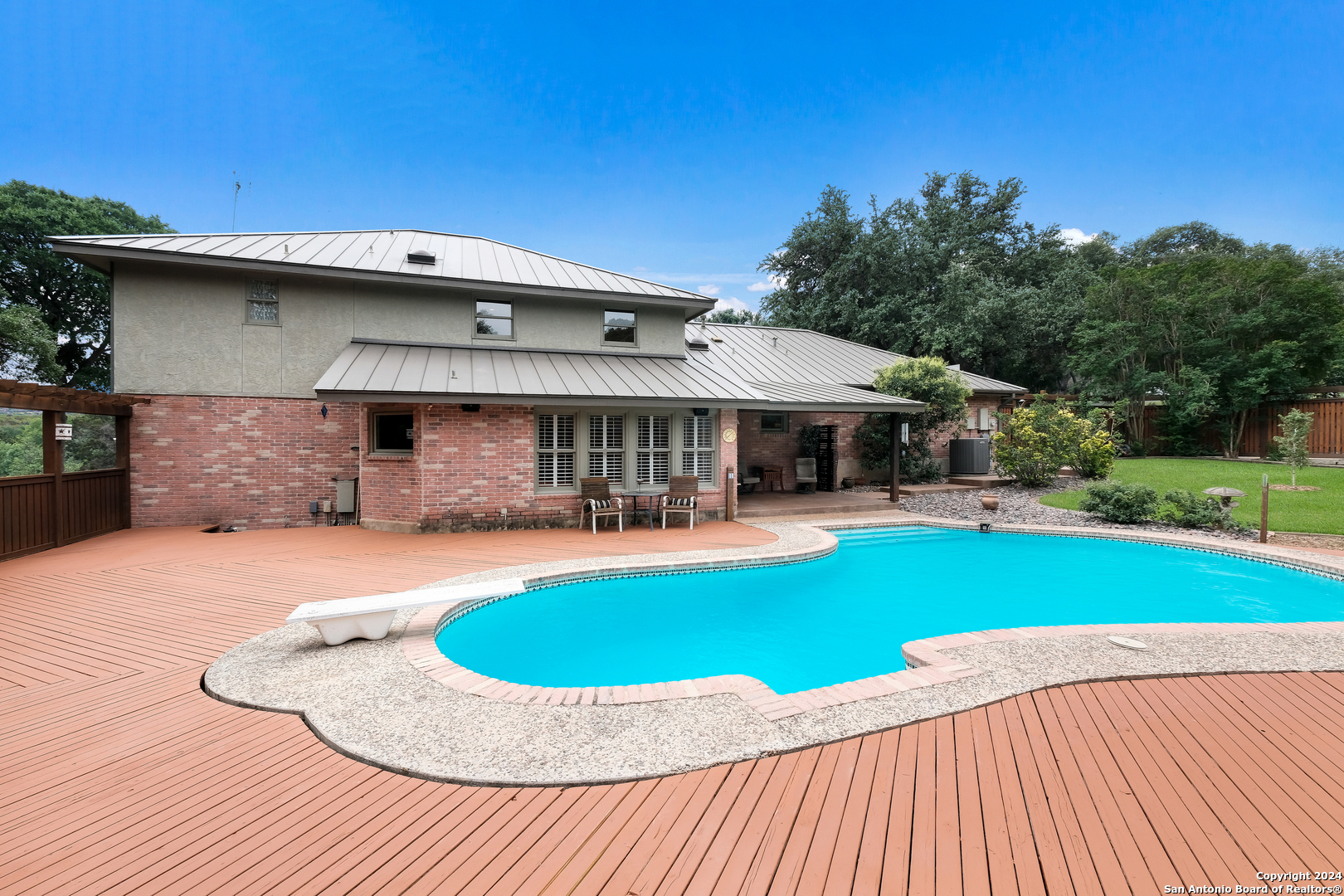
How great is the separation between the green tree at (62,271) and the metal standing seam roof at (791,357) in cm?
2078

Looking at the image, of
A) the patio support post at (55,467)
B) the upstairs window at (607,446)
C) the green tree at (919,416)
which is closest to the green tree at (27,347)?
the patio support post at (55,467)

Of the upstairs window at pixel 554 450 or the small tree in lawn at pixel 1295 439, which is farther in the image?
the small tree in lawn at pixel 1295 439

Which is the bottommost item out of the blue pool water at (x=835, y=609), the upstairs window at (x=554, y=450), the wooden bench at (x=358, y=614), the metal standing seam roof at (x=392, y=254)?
the blue pool water at (x=835, y=609)

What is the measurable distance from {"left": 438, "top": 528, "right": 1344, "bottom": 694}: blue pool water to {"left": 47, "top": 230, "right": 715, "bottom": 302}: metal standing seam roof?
7.16 metres

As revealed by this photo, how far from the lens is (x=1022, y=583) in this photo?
26.7 ft

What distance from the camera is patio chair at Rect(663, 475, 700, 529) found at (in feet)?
35.5

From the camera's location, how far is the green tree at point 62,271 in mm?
19609

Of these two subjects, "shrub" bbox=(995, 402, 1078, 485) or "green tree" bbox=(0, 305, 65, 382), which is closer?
"shrub" bbox=(995, 402, 1078, 485)

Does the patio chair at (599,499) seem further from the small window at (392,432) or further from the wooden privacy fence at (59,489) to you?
Result: the wooden privacy fence at (59,489)

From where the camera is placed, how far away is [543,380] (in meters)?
10.4

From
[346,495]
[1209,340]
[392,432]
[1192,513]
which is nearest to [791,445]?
[1192,513]

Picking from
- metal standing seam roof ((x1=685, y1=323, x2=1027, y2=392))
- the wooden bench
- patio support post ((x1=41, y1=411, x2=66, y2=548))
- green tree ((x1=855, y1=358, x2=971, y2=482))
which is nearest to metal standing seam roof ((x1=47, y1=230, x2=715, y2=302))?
patio support post ((x1=41, y1=411, x2=66, y2=548))

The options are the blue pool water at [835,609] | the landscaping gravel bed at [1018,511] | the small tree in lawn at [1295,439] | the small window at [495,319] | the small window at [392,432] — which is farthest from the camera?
the small tree in lawn at [1295,439]

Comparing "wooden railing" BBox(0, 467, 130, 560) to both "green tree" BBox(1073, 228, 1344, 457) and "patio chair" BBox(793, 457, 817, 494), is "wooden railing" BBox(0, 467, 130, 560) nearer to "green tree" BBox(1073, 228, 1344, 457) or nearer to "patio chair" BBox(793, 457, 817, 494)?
"patio chair" BBox(793, 457, 817, 494)
